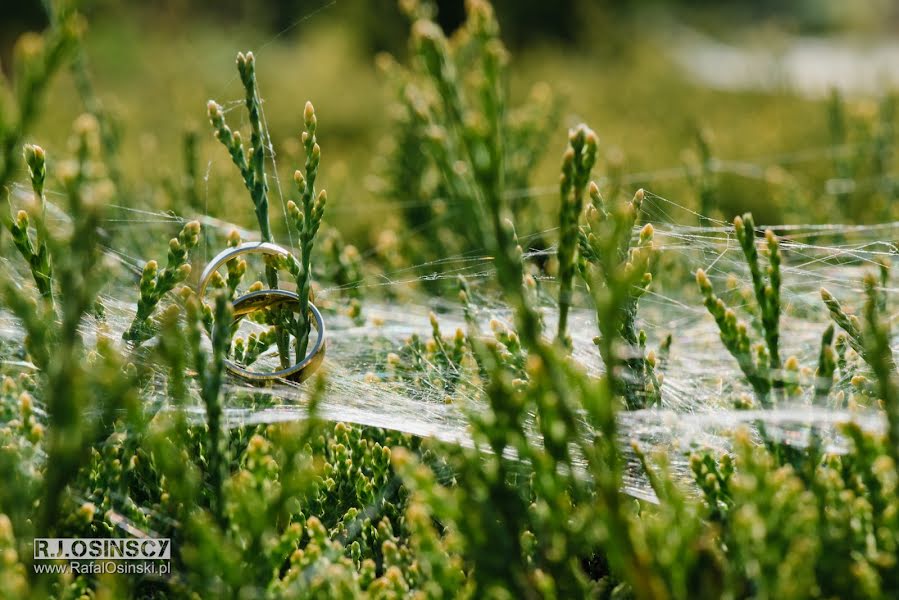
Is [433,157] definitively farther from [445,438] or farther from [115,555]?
[115,555]

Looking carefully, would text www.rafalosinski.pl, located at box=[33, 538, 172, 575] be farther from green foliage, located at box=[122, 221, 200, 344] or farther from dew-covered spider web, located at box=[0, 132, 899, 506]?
green foliage, located at box=[122, 221, 200, 344]

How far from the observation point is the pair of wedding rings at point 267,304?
5.45ft

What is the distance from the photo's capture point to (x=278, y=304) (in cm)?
176

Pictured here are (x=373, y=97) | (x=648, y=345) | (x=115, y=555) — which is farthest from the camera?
(x=373, y=97)

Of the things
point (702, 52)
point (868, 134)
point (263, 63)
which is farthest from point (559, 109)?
point (702, 52)

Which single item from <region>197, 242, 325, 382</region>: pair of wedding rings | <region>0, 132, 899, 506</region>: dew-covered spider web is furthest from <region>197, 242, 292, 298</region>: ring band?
<region>0, 132, 899, 506</region>: dew-covered spider web

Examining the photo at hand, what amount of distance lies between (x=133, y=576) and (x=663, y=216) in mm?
1933

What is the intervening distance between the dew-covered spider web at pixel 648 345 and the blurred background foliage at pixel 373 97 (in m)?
0.53

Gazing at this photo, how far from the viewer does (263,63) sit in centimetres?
1404

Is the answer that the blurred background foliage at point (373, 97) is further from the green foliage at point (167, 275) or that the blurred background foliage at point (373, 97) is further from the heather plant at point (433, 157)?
the green foliage at point (167, 275)

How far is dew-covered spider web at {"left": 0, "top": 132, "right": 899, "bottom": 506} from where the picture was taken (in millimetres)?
1711

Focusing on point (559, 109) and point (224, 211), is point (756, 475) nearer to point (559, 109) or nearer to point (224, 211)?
point (224, 211)

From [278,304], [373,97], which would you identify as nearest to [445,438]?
[278,304]

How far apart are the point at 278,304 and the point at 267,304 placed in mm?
36
